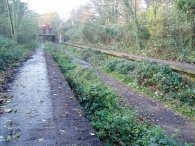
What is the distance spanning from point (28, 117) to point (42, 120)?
0.46m

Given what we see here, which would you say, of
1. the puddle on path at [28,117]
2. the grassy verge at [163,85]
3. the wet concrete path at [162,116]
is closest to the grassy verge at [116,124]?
the wet concrete path at [162,116]

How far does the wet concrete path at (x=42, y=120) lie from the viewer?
5.50m

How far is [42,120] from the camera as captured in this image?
6.61 m

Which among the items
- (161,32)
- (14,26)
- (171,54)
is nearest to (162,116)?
(171,54)

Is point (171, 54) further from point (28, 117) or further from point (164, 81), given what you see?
point (28, 117)

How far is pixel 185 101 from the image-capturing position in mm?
10289

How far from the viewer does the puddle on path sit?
555 centimetres

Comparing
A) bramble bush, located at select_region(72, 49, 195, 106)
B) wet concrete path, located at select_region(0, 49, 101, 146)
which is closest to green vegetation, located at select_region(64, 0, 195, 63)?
bramble bush, located at select_region(72, 49, 195, 106)

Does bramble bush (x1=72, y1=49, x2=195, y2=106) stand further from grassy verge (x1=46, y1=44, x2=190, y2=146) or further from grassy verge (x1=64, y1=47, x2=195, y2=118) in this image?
grassy verge (x1=46, y1=44, x2=190, y2=146)

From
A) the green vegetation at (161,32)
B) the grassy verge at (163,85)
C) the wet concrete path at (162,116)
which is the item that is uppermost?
the green vegetation at (161,32)

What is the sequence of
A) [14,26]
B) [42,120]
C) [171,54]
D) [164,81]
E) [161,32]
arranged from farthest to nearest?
[14,26], [161,32], [171,54], [164,81], [42,120]

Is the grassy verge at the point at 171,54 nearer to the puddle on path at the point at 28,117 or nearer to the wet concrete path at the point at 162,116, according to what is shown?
the wet concrete path at the point at 162,116

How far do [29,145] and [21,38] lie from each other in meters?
26.1

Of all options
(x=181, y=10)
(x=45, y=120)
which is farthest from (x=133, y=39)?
(x=45, y=120)
